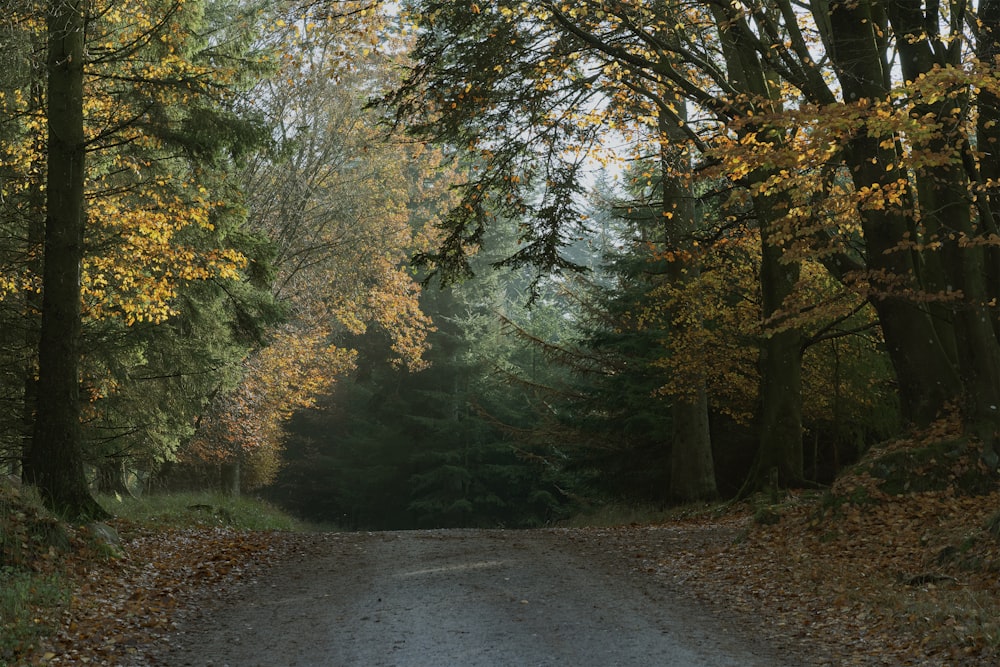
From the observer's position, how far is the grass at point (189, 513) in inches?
556

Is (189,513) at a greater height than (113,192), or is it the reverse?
(113,192)

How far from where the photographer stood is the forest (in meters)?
11.0

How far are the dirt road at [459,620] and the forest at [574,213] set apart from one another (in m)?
4.10

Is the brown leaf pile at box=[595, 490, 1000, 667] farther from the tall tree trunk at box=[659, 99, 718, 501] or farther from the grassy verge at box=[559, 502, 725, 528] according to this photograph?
the tall tree trunk at box=[659, 99, 718, 501]

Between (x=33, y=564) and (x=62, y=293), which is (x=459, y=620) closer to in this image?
(x=33, y=564)

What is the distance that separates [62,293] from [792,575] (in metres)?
9.32

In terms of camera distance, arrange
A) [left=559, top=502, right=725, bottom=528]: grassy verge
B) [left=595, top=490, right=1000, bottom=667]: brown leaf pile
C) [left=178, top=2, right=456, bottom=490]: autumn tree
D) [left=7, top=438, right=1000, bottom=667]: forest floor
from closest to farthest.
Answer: [left=595, top=490, right=1000, bottom=667]: brown leaf pile, [left=7, top=438, right=1000, bottom=667]: forest floor, [left=559, top=502, right=725, bottom=528]: grassy verge, [left=178, top=2, right=456, bottom=490]: autumn tree

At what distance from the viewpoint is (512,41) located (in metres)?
12.2

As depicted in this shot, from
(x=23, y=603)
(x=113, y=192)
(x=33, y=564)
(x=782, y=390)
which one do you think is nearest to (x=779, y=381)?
(x=782, y=390)

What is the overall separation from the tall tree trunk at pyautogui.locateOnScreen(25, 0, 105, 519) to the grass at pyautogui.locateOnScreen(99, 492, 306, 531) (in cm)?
213

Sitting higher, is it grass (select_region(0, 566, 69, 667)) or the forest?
the forest

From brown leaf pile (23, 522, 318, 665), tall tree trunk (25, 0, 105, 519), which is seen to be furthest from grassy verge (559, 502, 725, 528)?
tall tree trunk (25, 0, 105, 519)

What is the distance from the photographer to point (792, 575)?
9.12 m

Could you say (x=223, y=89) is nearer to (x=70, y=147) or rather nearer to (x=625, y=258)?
(x=70, y=147)
